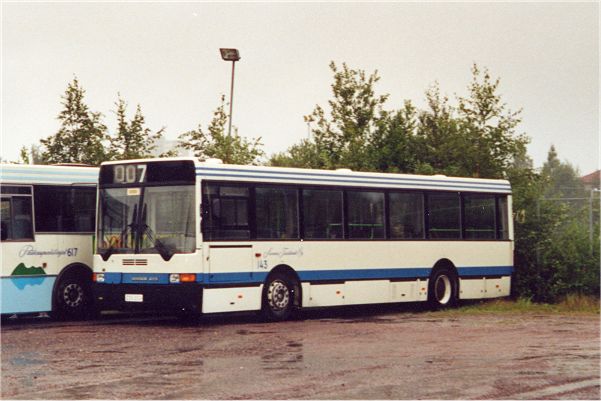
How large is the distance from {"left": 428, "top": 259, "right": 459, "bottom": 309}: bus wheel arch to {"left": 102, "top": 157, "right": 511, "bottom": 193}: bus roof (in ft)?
5.59

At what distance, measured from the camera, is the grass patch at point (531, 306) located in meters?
25.9

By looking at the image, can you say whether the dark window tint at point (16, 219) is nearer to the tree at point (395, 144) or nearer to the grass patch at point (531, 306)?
the grass patch at point (531, 306)

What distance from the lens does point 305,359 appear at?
15531mm

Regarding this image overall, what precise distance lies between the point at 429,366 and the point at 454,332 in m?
5.52

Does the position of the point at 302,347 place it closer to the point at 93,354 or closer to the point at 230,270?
the point at 93,354

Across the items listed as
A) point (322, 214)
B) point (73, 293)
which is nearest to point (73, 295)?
point (73, 293)

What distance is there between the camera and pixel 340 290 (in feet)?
79.3

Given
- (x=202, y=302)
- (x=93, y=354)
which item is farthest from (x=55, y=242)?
(x=93, y=354)

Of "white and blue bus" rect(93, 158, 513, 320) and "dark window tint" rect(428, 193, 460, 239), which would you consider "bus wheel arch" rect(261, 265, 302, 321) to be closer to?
"white and blue bus" rect(93, 158, 513, 320)

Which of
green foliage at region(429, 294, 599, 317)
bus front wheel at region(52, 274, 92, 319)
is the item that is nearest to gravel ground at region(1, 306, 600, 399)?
bus front wheel at region(52, 274, 92, 319)

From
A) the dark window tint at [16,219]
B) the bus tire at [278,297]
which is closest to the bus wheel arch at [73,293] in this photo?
the dark window tint at [16,219]

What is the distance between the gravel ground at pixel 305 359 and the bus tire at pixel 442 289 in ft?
9.56

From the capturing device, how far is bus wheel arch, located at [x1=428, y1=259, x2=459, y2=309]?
2647 centimetres

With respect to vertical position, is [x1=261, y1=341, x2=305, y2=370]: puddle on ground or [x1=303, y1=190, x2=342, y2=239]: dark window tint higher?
[x1=303, y1=190, x2=342, y2=239]: dark window tint
